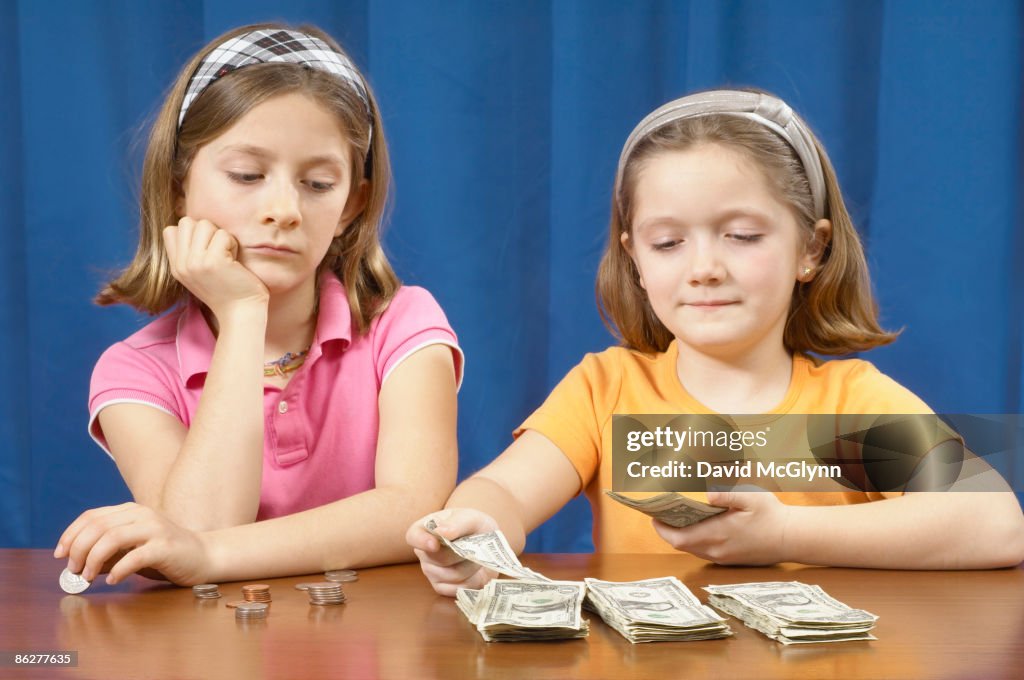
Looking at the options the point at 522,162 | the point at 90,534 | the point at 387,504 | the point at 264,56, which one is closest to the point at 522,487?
the point at 387,504

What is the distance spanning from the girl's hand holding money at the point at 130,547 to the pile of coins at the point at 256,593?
3.9 inches

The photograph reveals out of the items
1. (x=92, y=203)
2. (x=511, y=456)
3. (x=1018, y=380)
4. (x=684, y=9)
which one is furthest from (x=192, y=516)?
(x=1018, y=380)

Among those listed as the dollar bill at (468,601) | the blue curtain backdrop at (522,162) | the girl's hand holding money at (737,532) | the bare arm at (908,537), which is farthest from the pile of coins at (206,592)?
the blue curtain backdrop at (522,162)

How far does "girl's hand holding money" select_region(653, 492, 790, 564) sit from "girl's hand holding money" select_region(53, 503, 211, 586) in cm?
51

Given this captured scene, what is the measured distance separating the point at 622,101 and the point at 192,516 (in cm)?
128

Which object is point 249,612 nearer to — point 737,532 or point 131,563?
point 131,563

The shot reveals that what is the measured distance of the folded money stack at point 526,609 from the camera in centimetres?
92

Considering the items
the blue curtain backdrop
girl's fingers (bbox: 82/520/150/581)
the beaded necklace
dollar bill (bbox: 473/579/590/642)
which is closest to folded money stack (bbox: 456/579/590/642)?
dollar bill (bbox: 473/579/590/642)

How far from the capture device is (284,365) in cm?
167

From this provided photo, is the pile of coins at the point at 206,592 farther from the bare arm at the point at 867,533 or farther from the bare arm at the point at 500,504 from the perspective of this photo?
the bare arm at the point at 867,533

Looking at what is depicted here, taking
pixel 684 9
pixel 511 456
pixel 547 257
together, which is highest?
pixel 684 9

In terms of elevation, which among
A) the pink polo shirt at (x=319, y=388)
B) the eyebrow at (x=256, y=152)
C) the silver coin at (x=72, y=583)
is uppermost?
the eyebrow at (x=256, y=152)

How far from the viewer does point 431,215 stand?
2.29 m

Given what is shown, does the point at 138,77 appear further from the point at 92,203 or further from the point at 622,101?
the point at 622,101
